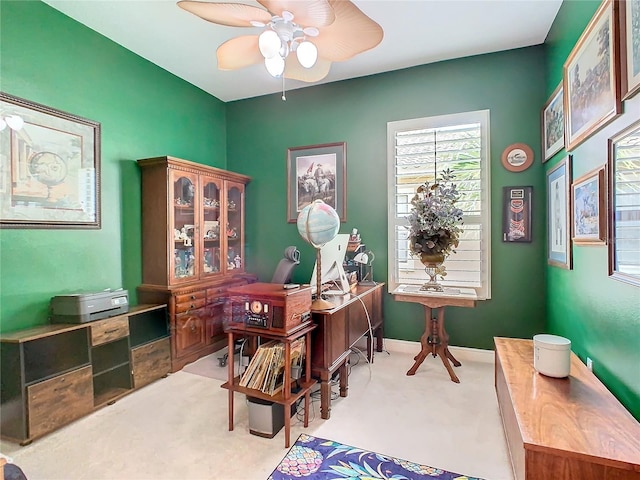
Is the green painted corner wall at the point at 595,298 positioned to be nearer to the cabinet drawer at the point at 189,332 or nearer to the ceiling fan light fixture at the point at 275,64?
the ceiling fan light fixture at the point at 275,64

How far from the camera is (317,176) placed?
381 cm

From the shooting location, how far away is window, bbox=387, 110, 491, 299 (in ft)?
10.3

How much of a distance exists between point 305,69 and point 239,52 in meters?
0.46

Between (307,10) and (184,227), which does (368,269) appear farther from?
(307,10)

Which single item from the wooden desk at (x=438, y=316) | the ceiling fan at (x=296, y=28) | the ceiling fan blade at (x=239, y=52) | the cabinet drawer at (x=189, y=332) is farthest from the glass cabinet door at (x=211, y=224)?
the wooden desk at (x=438, y=316)

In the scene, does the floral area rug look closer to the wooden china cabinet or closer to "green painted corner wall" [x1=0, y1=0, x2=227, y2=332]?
the wooden china cabinet

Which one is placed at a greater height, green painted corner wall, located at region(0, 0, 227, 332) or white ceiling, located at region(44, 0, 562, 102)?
white ceiling, located at region(44, 0, 562, 102)

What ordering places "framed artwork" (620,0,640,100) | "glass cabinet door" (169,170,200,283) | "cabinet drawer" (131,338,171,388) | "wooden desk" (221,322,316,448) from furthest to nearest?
"glass cabinet door" (169,170,200,283), "cabinet drawer" (131,338,171,388), "wooden desk" (221,322,316,448), "framed artwork" (620,0,640,100)

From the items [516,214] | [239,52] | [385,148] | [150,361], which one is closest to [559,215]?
[516,214]

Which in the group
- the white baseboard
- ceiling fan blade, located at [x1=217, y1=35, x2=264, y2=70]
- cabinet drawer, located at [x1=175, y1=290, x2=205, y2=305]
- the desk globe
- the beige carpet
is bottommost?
the beige carpet

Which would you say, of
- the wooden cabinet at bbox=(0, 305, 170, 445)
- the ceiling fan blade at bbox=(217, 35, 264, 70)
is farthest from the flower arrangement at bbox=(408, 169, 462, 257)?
the wooden cabinet at bbox=(0, 305, 170, 445)

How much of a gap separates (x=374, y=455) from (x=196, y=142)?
11.7 ft

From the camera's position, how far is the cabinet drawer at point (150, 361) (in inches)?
103

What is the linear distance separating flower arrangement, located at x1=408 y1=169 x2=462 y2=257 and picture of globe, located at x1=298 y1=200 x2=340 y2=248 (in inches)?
38.7
